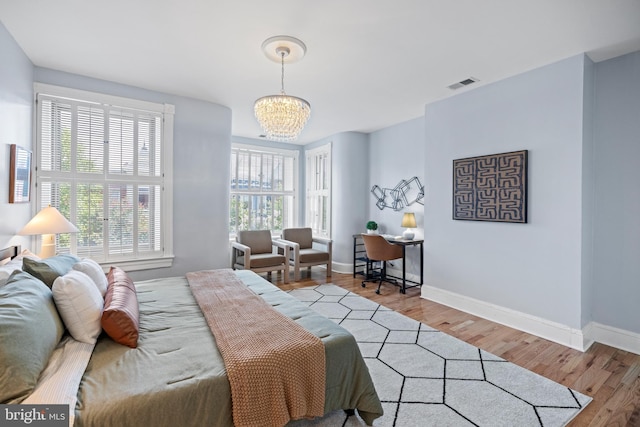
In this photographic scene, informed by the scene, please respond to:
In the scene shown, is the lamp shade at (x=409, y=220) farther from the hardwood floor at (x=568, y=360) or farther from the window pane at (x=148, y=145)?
the window pane at (x=148, y=145)

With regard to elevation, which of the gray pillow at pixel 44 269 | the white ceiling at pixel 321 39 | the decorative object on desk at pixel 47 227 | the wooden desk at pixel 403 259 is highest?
the white ceiling at pixel 321 39

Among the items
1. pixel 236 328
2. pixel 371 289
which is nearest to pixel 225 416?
pixel 236 328

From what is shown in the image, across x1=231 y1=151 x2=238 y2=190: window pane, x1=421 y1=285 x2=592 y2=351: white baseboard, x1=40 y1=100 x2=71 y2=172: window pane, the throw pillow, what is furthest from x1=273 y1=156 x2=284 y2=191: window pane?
the throw pillow

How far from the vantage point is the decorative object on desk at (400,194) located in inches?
183

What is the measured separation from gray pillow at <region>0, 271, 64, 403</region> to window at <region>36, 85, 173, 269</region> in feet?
6.80

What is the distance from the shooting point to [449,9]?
210 centimetres

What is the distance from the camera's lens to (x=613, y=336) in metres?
2.71

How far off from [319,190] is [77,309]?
4.86 m

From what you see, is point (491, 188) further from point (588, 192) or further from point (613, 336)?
point (613, 336)

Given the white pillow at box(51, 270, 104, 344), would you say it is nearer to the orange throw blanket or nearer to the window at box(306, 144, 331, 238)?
the orange throw blanket

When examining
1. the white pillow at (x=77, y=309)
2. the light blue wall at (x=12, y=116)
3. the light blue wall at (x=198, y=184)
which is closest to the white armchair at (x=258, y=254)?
the light blue wall at (x=198, y=184)

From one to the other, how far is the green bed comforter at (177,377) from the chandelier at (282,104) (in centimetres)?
Result: 155

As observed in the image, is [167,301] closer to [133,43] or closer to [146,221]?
[146,221]

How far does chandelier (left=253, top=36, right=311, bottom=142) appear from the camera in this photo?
2503mm
